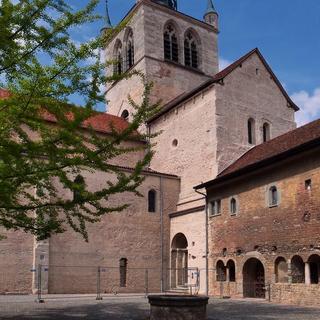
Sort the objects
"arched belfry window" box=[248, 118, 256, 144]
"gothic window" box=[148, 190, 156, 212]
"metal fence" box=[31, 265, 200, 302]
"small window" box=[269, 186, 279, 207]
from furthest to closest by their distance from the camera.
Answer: "arched belfry window" box=[248, 118, 256, 144] → "gothic window" box=[148, 190, 156, 212] → "metal fence" box=[31, 265, 200, 302] → "small window" box=[269, 186, 279, 207]

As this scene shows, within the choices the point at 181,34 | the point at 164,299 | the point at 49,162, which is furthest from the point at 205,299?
the point at 181,34

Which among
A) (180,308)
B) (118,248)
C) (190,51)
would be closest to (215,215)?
(118,248)

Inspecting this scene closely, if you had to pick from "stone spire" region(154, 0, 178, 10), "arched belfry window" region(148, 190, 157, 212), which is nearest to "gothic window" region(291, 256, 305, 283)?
"arched belfry window" region(148, 190, 157, 212)

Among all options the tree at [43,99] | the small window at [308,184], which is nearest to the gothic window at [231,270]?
the small window at [308,184]

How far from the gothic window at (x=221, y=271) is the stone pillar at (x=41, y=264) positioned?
26.8ft

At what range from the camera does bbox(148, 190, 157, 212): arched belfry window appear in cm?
2706

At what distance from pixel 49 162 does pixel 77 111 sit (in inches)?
44.1

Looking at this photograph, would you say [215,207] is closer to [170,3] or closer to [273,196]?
[273,196]

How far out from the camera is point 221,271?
22.8 m

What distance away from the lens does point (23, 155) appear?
8367 mm

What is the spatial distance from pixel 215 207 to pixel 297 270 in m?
6.36

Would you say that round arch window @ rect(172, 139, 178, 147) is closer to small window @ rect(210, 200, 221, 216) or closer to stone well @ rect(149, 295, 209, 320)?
small window @ rect(210, 200, 221, 216)

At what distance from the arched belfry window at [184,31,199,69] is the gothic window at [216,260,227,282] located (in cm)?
1910

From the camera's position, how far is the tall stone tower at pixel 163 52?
3484cm
